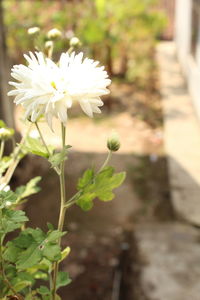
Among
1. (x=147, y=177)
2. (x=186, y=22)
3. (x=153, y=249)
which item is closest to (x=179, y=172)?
(x=147, y=177)

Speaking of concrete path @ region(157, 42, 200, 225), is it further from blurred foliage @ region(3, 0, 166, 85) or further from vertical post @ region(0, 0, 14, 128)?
vertical post @ region(0, 0, 14, 128)

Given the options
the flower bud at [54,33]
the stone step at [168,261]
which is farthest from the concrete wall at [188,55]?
the flower bud at [54,33]

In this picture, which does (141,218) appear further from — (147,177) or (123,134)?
(123,134)

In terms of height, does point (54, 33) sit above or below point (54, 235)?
above

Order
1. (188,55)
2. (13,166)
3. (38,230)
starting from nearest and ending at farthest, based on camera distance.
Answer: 1. (38,230)
2. (13,166)
3. (188,55)

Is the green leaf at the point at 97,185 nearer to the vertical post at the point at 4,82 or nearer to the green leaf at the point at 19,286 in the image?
the green leaf at the point at 19,286

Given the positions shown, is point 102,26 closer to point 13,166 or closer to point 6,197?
point 13,166

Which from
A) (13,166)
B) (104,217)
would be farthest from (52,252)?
(104,217)
